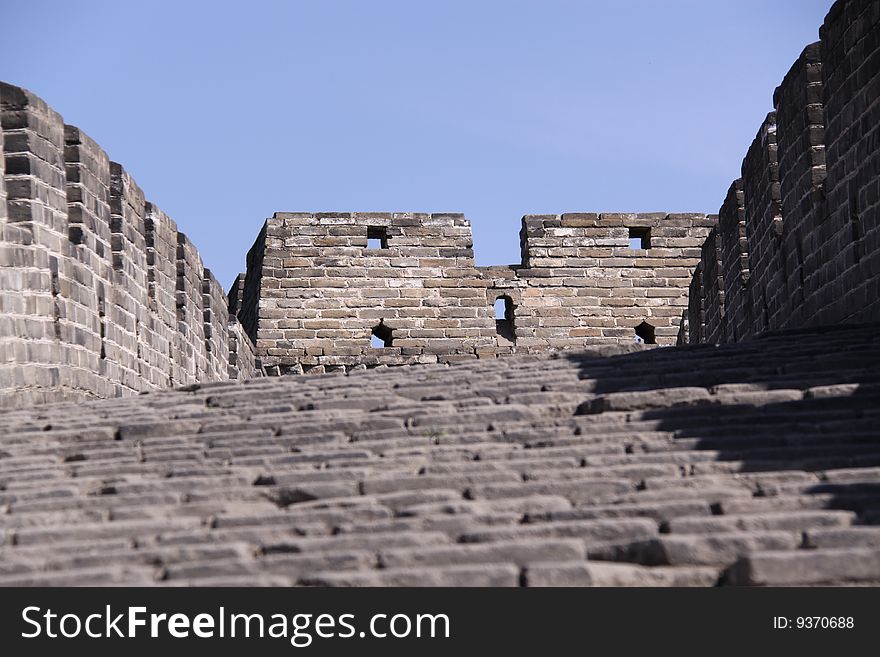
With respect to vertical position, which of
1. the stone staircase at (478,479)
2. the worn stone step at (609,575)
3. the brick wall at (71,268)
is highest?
the brick wall at (71,268)

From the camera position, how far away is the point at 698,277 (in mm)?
18188

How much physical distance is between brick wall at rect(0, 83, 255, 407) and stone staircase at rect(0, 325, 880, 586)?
1365 millimetres

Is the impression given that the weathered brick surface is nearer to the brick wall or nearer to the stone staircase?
the stone staircase

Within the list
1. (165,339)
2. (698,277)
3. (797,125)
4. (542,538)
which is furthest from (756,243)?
(542,538)

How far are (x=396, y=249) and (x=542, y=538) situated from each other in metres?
15.3

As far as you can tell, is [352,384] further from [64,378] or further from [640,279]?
[640,279]

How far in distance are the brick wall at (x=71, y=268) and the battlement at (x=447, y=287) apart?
254 inches

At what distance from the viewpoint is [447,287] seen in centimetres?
2064

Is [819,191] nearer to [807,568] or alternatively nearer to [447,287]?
[807,568]

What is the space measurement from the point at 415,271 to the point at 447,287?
47 cm

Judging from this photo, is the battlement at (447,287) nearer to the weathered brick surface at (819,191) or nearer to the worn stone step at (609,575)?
the weathered brick surface at (819,191)

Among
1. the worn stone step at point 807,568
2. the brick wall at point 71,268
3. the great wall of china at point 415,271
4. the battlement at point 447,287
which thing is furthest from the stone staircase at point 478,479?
the battlement at point 447,287

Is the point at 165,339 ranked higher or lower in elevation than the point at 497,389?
higher

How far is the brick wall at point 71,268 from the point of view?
10.3 m
